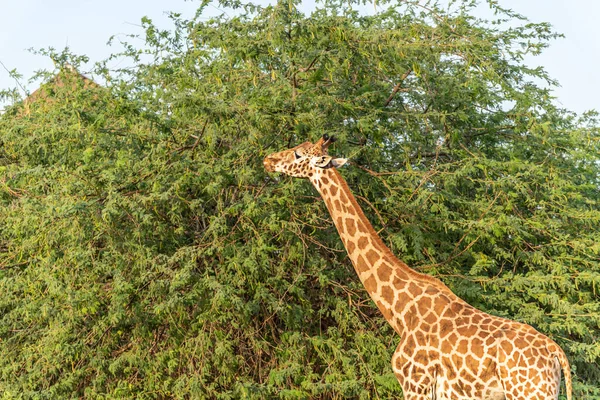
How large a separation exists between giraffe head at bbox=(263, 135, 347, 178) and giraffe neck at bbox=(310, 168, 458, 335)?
0.23 feet

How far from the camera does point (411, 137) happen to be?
27.8 feet

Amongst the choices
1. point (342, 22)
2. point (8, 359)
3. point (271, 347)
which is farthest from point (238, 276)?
point (8, 359)

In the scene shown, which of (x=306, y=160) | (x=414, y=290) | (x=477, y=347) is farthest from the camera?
(x=306, y=160)

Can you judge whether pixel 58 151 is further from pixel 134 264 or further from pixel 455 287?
pixel 455 287

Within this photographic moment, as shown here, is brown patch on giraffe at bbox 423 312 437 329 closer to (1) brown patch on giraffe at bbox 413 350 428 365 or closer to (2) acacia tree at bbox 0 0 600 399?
(1) brown patch on giraffe at bbox 413 350 428 365

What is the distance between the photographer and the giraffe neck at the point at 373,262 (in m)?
5.71

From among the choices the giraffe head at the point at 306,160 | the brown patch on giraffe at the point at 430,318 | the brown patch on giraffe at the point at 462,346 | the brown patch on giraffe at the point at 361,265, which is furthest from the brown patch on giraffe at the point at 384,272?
the giraffe head at the point at 306,160

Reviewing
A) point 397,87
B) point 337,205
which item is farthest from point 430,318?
point 397,87

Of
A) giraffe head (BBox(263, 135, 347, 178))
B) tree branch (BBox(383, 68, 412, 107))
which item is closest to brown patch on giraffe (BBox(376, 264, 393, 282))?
giraffe head (BBox(263, 135, 347, 178))

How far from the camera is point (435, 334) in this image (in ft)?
17.8

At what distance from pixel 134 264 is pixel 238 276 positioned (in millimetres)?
1132

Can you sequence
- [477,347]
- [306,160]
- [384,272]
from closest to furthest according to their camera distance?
1. [477,347]
2. [384,272]
3. [306,160]

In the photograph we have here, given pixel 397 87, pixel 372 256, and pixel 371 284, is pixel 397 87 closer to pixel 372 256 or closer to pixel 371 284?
pixel 372 256

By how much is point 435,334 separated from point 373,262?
0.77 meters
